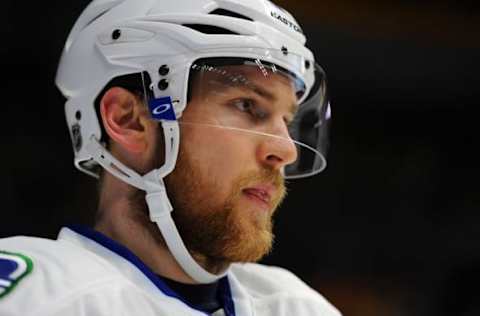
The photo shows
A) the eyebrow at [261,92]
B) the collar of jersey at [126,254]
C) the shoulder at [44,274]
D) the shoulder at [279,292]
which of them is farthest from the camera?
the shoulder at [279,292]

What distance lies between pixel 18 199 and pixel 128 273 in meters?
0.89

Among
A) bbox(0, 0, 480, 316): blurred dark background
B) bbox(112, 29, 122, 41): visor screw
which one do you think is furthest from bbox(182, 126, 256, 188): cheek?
bbox(0, 0, 480, 316): blurred dark background

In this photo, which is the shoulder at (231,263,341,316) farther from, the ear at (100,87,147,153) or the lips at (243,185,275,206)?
the ear at (100,87,147,153)

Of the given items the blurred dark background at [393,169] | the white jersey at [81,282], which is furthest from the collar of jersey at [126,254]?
the blurred dark background at [393,169]

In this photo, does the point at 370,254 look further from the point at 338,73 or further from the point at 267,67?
the point at 267,67

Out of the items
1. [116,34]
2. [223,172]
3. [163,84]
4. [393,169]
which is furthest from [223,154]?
[393,169]

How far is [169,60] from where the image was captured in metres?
1.21

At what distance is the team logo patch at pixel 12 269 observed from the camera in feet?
3.35

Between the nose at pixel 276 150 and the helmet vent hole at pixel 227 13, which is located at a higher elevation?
the helmet vent hole at pixel 227 13

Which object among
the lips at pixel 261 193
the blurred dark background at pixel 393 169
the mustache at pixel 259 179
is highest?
the mustache at pixel 259 179

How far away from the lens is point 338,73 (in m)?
2.35

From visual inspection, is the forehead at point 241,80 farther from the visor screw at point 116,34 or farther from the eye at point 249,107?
the visor screw at point 116,34

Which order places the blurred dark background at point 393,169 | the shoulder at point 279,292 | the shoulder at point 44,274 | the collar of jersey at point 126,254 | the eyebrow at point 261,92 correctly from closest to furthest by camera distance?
1. the shoulder at point 44,274
2. the collar of jersey at point 126,254
3. the eyebrow at point 261,92
4. the shoulder at point 279,292
5. the blurred dark background at point 393,169

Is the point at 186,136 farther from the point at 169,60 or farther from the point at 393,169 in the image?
the point at 393,169
